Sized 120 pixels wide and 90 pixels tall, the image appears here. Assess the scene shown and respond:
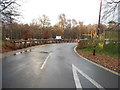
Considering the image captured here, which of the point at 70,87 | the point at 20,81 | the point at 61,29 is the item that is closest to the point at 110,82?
the point at 70,87

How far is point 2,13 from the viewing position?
2036cm

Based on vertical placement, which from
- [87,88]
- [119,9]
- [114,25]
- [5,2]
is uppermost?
[5,2]

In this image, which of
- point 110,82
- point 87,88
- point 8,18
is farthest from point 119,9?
point 8,18

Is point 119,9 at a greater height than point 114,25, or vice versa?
point 119,9

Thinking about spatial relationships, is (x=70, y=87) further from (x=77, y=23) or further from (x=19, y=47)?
(x=77, y=23)

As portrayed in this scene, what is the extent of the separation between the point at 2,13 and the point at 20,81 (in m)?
15.9

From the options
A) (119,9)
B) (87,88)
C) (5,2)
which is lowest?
(87,88)

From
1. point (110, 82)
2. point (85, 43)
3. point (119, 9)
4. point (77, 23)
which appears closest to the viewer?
point (110, 82)

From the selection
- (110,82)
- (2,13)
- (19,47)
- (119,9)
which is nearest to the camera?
(110,82)

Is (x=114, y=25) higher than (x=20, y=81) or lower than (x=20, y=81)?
higher

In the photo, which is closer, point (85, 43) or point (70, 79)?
point (70, 79)

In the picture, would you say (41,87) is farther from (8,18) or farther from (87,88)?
(8,18)

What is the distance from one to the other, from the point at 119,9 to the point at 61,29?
73952 mm

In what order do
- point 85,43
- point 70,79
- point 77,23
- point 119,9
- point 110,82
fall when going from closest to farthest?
point 110,82 < point 70,79 < point 119,9 < point 85,43 < point 77,23
